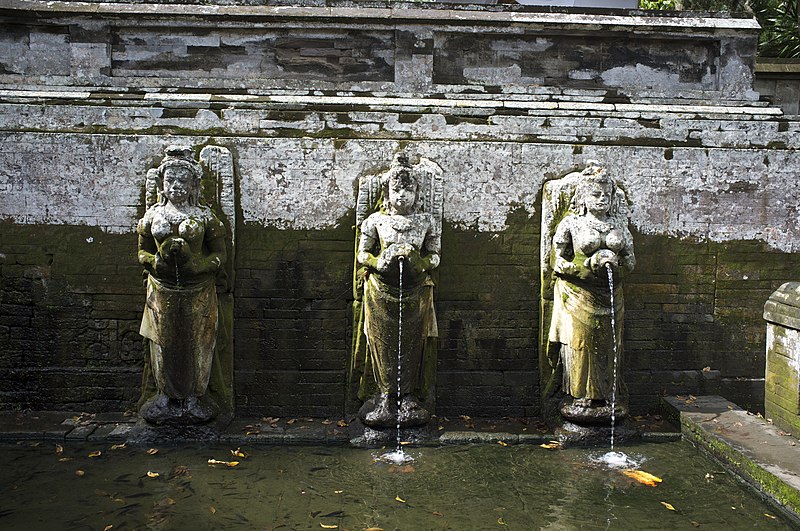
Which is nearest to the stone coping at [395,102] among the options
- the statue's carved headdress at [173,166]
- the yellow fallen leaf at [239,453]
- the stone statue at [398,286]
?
the statue's carved headdress at [173,166]

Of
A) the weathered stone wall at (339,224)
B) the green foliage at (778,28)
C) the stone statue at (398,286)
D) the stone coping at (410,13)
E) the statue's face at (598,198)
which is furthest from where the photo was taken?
the green foliage at (778,28)

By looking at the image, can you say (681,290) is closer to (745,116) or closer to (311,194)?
(745,116)

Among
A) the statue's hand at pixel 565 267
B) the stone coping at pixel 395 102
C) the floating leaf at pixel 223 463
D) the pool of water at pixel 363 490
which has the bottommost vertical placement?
the pool of water at pixel 363 490

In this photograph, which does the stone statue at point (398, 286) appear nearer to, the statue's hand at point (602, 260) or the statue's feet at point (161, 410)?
the statue's hand at point (602, 260)

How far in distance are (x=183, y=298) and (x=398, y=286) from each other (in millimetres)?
1724

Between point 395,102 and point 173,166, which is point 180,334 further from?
point 395,102

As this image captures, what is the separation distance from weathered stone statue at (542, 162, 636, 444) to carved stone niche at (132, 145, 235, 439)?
9.43 feet

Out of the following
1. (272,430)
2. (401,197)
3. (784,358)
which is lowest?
(272,430)

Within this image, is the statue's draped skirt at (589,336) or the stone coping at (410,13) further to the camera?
the stone coping at (410,13)

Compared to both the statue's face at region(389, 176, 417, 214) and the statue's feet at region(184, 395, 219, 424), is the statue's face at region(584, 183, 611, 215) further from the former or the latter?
the statue's feet at region(184, 395, 219, 424)

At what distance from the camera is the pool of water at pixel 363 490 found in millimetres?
4781

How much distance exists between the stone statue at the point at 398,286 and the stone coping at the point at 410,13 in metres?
1.87

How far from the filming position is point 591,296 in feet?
20.6

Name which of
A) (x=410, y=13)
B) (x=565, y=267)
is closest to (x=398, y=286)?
(x=565, y=267)
